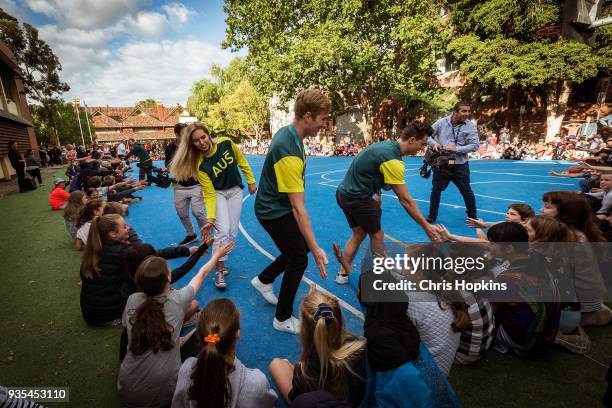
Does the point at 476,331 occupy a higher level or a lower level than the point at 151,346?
lower

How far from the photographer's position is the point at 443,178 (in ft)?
20.1

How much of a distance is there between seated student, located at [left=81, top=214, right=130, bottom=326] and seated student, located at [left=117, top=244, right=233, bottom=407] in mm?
1040

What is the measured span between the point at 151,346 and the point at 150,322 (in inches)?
6.9

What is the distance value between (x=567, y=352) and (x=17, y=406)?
4.22m

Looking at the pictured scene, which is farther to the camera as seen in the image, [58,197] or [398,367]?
[58,197]

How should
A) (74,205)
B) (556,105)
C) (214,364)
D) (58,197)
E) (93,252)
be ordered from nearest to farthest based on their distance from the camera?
(214,364), (93,252), (74,205), (58,197), (556,105)

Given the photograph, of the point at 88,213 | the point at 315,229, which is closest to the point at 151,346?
the point at 88,213

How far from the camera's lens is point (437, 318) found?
85.6 inches

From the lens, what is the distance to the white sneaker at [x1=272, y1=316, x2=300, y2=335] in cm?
314

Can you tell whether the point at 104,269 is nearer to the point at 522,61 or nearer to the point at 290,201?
the point at 290,201

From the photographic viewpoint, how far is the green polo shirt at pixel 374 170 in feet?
10.7

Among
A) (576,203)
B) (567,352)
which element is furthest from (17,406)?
(576,203)

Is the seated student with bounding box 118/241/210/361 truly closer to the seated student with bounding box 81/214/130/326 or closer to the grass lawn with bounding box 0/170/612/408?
the seated student with bounding box 81/214/130/326

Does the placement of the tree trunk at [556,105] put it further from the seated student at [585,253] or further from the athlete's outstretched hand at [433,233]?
the athlete's outstretched hand at [433,233]
